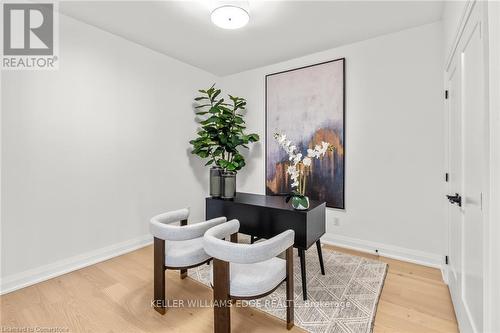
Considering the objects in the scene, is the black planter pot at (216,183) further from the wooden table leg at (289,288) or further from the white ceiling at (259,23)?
the white ceiling at (259,23)

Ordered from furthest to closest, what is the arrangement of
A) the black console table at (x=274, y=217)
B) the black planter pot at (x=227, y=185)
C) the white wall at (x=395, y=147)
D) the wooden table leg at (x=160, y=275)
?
1. the black planter pot at (x=227, y=185)
2. the white wall at (x=395, y=147)
3. the black console table at (x=274, y=217)
4. the wooden table leg at (x=160, y=275)

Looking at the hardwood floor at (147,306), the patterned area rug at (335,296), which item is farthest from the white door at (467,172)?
the patterned area rug at (335,296)

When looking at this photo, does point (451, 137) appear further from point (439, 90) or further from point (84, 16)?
point (84, 16)

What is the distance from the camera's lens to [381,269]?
248cm

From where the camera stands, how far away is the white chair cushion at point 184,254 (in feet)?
5.98

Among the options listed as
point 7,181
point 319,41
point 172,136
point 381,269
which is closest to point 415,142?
point 381,269

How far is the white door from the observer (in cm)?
119

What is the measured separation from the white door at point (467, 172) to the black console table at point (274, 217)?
3.29ft

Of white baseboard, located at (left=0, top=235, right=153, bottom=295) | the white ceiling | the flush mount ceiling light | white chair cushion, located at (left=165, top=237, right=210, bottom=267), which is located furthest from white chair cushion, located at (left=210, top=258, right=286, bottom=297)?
the white ceiling

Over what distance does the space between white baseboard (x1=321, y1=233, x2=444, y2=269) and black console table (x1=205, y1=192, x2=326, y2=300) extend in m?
0.89

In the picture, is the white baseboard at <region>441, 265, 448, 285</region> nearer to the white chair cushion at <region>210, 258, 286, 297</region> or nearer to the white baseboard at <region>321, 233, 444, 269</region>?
the white baseboard at <region>321, 233, 444, 269</region>

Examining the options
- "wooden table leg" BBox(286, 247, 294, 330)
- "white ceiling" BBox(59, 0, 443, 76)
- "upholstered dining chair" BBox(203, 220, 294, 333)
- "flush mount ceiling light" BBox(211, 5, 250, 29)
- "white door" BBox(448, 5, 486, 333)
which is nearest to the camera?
"white door" BBox(448, 5, 486, 333)

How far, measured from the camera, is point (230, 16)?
2162 millimetres

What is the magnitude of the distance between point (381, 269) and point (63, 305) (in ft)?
9.78
